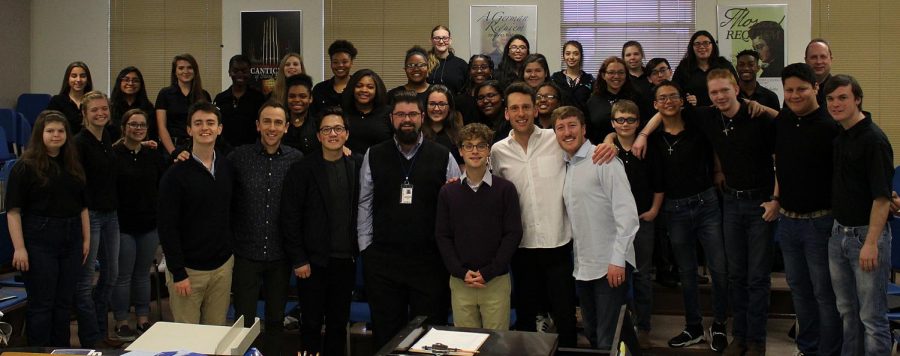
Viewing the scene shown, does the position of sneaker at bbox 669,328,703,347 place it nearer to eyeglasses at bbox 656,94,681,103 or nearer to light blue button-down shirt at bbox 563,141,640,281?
light blue button-down shirt at bbox 563,141,640,281

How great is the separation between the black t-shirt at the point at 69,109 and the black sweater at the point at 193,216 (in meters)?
1.98

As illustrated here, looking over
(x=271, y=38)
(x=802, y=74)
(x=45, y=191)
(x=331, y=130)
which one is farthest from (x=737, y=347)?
(x=271, y=38)

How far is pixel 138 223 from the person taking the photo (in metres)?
4.75

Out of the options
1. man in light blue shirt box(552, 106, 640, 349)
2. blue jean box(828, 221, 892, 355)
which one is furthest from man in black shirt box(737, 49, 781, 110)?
man in light blue shirt box(552, 106, 640, 349)

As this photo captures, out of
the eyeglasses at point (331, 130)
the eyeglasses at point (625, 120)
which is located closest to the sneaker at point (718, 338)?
the eyeglasses at point (625, 120)

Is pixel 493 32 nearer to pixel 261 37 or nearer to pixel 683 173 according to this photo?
pixel 261 37

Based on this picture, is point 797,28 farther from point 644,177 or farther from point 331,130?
point 331,130

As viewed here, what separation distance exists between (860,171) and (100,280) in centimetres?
421

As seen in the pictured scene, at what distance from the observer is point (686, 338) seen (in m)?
4.51

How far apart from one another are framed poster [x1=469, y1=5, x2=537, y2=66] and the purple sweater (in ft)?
17.3

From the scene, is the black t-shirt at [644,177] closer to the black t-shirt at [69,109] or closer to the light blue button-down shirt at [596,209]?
the light blue button-down shirt at [596,209]

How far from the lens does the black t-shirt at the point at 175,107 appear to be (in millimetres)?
5504

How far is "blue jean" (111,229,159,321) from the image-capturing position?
15.6ft

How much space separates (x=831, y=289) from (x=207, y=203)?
3127 mm
